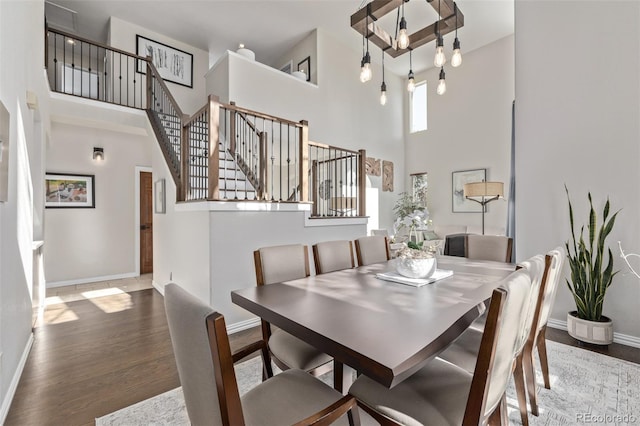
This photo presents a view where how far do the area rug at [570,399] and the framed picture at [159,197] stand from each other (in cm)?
280

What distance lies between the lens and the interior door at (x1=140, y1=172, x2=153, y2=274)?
5.66 m

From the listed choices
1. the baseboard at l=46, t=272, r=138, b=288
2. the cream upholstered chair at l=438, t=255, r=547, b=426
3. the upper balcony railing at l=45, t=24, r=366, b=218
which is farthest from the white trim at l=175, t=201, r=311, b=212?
the baseboard at l=46, t=272, r=138, b=288

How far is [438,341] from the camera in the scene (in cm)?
105

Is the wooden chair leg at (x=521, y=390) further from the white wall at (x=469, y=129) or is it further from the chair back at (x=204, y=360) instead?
the white wall at (x=469, y=129)

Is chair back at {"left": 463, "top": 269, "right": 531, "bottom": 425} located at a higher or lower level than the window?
lower

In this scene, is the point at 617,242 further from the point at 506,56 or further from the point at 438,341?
the point at 506,56

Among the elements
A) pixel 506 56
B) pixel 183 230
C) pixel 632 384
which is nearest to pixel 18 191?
pixel 183 230

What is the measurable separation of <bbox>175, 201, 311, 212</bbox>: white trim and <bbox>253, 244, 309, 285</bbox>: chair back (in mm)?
1087

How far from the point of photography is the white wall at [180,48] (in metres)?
5.46

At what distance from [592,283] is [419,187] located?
5.05 meters

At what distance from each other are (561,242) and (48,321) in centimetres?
535

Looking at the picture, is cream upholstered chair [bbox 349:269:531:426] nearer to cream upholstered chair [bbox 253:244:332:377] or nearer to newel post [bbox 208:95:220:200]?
cream upholstered chair [bbox 253:244:332:377]

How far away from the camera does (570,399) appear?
6.04 ft

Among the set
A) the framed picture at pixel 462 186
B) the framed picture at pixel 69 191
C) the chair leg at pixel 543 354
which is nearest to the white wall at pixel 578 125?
the chair leg at pixel 543 354
